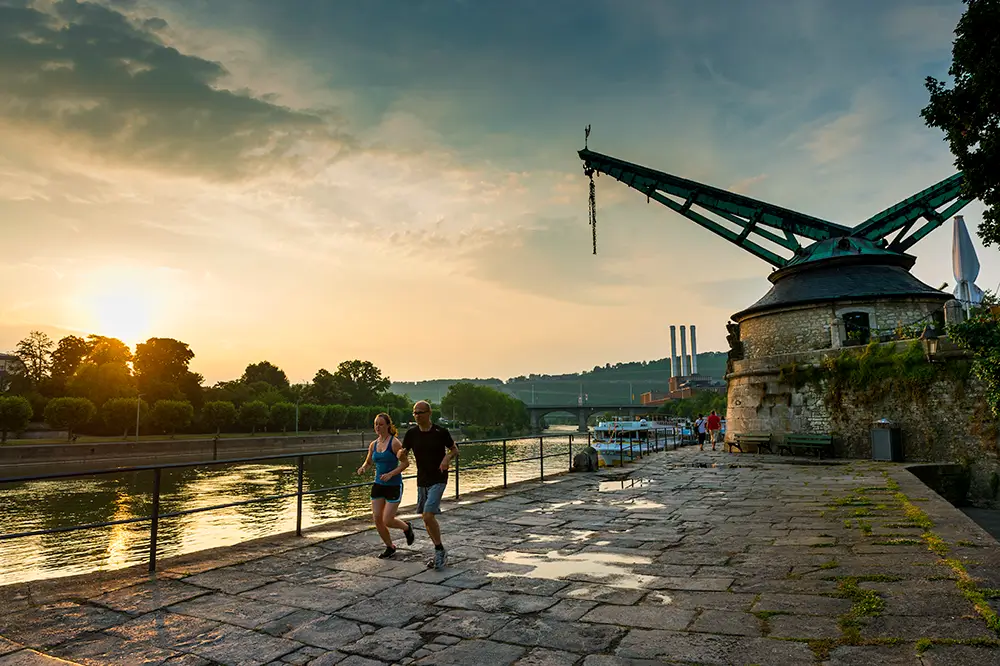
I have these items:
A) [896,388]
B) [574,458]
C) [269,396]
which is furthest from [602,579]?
[269,396]

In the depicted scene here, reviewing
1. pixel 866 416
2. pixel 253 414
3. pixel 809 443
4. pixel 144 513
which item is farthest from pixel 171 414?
pixel 866 416

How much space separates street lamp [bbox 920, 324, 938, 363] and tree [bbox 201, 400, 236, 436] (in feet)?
187

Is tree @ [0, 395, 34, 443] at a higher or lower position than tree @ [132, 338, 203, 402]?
lower

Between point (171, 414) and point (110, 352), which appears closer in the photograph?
point (171, 414)

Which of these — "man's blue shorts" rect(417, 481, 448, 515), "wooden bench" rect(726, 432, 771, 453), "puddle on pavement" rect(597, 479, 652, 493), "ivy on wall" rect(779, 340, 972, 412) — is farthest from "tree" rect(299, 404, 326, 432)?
"man's blue shorts" rect(417, 481, 448, 515)

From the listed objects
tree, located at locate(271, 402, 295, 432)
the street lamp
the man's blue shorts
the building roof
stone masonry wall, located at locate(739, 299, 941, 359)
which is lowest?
tree, located at locate(271, 402, 295, 432)

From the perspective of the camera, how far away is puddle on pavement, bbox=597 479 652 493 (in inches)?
479

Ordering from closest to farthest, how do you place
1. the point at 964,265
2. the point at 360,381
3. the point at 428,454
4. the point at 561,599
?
the point at 561,599, the point at 428,454, the point at 964,265, the point at 360,381

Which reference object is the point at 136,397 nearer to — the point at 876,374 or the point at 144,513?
the point at 144,513

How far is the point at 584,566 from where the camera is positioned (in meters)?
5.86

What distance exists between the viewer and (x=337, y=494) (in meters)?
29.6

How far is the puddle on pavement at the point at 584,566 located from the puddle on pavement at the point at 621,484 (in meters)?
5.66

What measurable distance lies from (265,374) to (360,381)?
19.0 meters

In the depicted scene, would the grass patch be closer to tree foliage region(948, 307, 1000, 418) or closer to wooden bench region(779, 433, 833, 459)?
tree foliage region(948, 307, 1000, 418)
